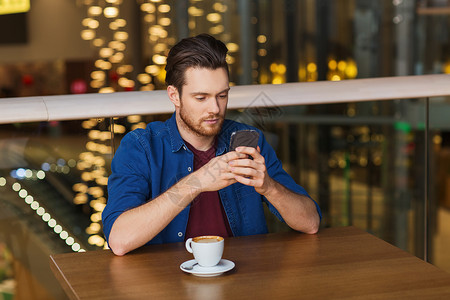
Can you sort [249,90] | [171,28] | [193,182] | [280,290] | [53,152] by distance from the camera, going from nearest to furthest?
[280,290], [193,182], [53,152], [249,90], [171,28]

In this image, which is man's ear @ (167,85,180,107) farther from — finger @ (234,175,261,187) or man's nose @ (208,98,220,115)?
finger @ (234,175,261,187)

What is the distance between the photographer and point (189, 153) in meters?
1.73

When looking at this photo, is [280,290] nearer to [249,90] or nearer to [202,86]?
[202,86]

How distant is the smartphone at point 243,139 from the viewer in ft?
4.77

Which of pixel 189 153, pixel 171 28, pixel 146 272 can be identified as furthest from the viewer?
pixel 171 28

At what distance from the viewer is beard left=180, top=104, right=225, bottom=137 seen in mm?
1646

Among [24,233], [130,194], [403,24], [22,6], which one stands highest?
[22,6]

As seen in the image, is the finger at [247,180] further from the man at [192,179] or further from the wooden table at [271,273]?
the wooden table at [271,273]

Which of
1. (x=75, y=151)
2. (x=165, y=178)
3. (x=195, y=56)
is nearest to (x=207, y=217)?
(x=165, y=178)

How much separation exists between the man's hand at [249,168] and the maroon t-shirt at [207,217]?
22cm

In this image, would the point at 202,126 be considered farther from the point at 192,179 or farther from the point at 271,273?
the point at 271,273

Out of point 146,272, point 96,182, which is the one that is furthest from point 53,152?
point 146,272

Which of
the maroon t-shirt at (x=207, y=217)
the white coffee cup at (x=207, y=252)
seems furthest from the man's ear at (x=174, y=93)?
the white coffee cup at (x=207, y=252)

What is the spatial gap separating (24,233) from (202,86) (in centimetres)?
86
